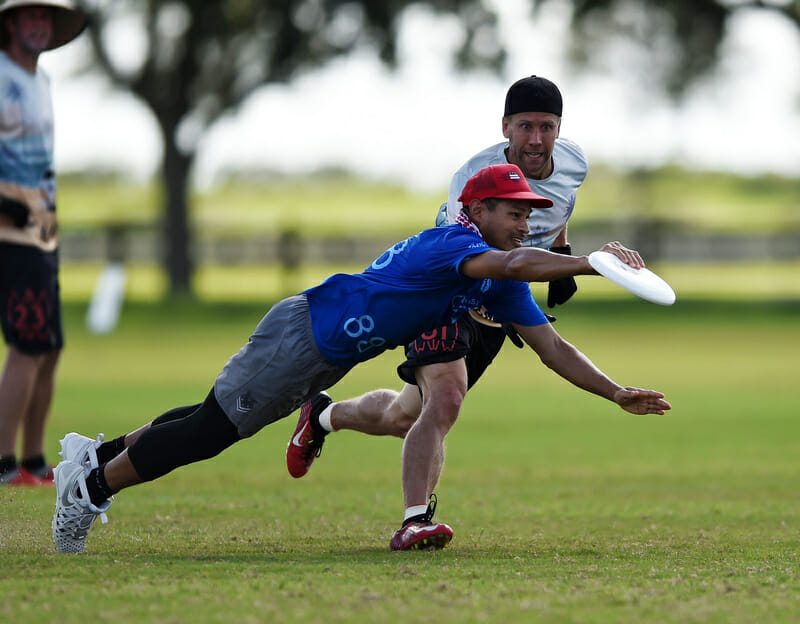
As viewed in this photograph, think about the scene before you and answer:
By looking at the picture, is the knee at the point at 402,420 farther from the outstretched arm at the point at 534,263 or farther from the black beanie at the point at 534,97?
the outstretched arm at the point at 534,263

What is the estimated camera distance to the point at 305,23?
35.6m

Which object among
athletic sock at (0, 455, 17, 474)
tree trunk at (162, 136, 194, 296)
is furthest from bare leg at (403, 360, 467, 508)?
tree trunk at (162, 136, 194, 296)

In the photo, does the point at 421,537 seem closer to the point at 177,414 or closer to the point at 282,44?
the point at 177,414

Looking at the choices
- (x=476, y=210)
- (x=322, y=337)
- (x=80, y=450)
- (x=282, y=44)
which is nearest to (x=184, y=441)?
(x=80, y=450)

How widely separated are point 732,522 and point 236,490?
3279 millimetres

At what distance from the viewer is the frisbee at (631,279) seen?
17.6 ft

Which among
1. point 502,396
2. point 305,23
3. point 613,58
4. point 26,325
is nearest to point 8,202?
point 26,325

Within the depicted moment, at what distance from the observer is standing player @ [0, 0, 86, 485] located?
341 inches

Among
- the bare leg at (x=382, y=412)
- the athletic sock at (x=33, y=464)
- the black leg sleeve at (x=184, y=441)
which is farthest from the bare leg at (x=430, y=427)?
the athletic sock at (x=33, y=464)

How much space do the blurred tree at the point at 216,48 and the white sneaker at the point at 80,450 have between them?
29.0 metres

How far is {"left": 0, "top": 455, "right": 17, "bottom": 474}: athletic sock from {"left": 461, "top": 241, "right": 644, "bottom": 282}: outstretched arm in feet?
13.8

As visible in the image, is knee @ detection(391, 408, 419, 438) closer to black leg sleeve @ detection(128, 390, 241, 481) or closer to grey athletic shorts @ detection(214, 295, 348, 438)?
grey athletic shorts @ detection(214, 295, 348, 438)

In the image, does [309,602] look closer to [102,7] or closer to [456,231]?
[456,231]

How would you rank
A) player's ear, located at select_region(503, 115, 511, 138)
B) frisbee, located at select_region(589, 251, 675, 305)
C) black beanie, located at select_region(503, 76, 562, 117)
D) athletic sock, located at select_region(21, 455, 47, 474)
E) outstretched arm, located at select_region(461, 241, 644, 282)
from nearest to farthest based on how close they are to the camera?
frisbee, located at select_region(589, 251, 675, 305) → outstretched arm, located at select_region(461, 241, 644, 282) → black beanie, located at select_region(503, 76, 562, 117) → player's ear, located at select_region(503, 115, 511, 138) → athletic sock, located at select_region(21, 455, 47, 474)
